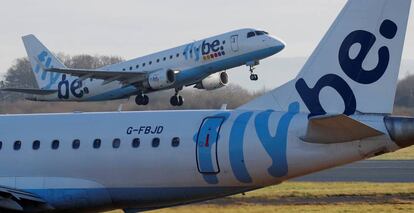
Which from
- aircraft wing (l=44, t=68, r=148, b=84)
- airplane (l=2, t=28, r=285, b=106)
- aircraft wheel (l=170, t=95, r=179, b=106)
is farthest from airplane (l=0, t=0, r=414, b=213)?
aircraft wing (l=44, t=68, r=148, b=84)

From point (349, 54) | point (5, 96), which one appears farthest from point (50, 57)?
point (349, 54)

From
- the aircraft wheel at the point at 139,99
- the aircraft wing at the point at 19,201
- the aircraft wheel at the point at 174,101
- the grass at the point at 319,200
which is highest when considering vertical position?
the aircraft wheel at the point at 139,99

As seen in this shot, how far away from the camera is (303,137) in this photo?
20672mm

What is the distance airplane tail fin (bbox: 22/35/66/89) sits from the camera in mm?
68625

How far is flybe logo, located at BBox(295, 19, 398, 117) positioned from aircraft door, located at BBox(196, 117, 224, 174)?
1.87 m

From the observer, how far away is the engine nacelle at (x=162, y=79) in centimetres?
6116

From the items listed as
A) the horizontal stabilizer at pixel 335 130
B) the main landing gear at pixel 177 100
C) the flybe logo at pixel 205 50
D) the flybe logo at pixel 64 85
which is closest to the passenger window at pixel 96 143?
the horizontal stabilizer at pixel 335 130

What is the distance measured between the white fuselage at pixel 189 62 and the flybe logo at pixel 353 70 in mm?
39428

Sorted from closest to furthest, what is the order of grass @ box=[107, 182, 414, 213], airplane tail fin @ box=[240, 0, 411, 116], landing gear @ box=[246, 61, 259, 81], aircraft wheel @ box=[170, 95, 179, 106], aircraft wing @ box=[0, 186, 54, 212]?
1. airplane tail fin @ box=[240, 0, 411, 116]
2. aircraft wing @ box=[0, 186, 54, 212]
3. grass @ box=[107, 182, 414, 213]
4. aircraft wheel @ box=[170, 95, 179, 106]
5. landing gear @ box=[246, 61, 259, 81]

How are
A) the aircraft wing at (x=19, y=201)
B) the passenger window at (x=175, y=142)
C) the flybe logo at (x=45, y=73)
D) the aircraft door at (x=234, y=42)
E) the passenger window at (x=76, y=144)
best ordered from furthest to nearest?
the flybe logo at (x=45, y=73) → the aircraft door at (x=234, y=42) → the passenger window at (x=76, y=144) → the aircraft wing at (x=19, y=201) → the passenger window at (x=175, y=142)

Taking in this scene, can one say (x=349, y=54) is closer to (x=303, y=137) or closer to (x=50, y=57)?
(x=303, y=137)

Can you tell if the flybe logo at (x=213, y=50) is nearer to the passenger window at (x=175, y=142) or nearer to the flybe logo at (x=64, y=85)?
the flybe logo at (x=64, y=85)

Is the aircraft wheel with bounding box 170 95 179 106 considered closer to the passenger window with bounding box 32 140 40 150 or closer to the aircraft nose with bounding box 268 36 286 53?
the aircraft nose with bounding box 268 36 286 53

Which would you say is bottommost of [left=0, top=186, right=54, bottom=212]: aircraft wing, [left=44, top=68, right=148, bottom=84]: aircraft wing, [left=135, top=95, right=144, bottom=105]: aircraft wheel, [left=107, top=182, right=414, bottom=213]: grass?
[left=107, top=182, right=414, bottom=213]: grass
